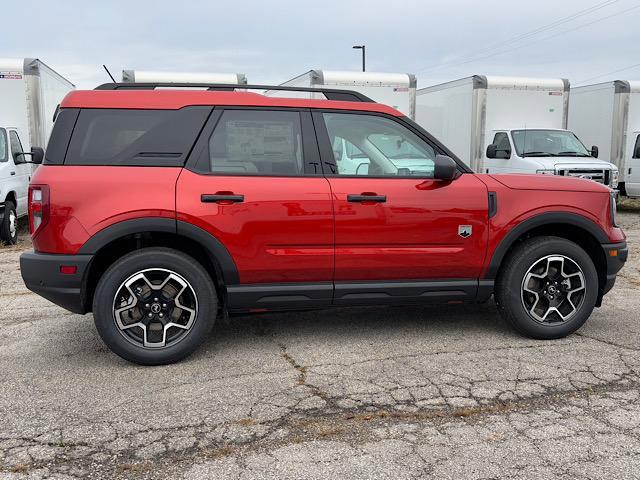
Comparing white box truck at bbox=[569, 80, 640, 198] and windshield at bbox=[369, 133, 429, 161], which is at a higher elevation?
white box truck at bbox=[569, 80, 640, 198]

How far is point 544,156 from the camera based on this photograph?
11.4m

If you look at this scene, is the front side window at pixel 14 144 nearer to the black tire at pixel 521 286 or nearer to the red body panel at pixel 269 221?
the red body panel at pixel 269 221

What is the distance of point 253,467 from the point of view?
8.98 ft

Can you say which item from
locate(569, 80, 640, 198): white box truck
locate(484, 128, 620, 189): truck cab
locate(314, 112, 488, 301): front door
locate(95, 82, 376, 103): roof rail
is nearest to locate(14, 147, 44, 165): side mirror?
locate(95, 82, 376, 103): roof rail

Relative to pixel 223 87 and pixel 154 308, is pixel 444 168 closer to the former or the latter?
pixel 223 87

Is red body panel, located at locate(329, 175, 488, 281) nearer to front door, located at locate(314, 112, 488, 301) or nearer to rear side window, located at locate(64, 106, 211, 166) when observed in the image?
front door, located at locate(314, 112, 488, 301)

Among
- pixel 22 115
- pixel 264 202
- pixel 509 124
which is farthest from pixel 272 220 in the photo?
pixel 509 124

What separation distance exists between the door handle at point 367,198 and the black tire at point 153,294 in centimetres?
112

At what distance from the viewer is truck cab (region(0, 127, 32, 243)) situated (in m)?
9.24

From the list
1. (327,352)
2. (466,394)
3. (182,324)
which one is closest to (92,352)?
(182,324)

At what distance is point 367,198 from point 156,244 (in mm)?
1499

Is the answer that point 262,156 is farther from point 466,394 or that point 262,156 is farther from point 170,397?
point 466,394

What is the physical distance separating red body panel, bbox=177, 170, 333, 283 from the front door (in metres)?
0.12

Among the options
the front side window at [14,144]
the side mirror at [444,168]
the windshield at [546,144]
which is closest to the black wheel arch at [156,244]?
the side mirror at [444,168]
